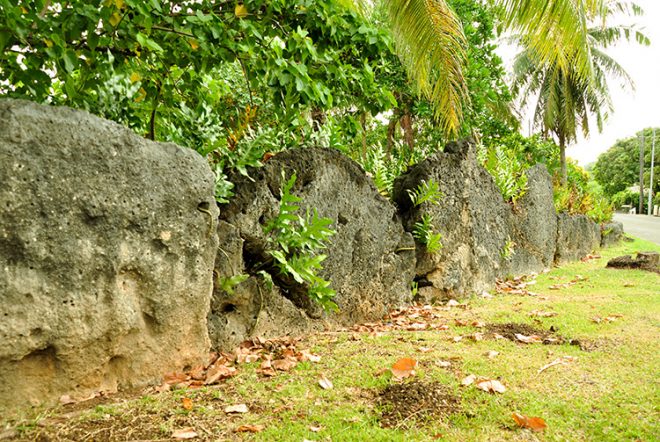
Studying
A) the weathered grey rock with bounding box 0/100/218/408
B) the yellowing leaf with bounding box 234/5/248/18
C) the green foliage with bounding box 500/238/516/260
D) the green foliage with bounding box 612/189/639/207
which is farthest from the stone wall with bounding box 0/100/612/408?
the green foliage with bounding box 612/189/639/207

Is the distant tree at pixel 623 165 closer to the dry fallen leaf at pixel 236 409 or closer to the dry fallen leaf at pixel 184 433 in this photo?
the dry fallen leaf at pixel 236 409

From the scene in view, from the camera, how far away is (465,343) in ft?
13.8

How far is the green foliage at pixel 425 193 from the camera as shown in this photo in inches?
241

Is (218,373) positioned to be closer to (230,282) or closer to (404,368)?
(230,282)

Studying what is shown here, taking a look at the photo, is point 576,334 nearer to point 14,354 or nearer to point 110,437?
point 110,437

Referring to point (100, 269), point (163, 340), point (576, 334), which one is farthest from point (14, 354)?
point (576, 334)

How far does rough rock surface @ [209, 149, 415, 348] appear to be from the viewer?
389cm

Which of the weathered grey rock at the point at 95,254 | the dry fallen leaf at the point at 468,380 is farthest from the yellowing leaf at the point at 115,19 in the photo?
the dry fallen leaf at the point at 468,380

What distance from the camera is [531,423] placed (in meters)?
2.62

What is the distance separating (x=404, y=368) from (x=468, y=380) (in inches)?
16.0

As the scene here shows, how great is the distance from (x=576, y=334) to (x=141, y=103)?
4.01m

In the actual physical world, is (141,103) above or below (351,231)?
above

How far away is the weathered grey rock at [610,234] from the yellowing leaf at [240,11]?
1442 centimetres

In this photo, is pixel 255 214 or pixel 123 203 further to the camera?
pixel 255 214
